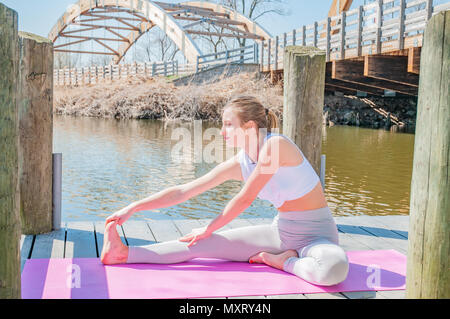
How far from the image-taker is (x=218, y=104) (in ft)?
54.0

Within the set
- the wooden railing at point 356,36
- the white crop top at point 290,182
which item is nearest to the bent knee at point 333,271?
the white crop top at point 290,182

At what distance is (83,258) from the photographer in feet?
8.83

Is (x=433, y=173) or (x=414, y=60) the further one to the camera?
(x=414, y=60)

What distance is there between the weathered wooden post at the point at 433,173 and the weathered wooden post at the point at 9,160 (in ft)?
4.30

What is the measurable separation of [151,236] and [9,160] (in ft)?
5.99

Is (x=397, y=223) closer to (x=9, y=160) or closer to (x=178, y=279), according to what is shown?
(x=178, y=279)

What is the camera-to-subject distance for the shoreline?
16.5m

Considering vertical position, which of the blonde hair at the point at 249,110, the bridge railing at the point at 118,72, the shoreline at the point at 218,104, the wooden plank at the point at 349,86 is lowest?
the blonde hair at the point at 249,110

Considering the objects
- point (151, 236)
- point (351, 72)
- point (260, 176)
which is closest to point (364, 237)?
point (260, 176)

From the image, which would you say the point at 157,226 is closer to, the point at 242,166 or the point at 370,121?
the point at 242,166

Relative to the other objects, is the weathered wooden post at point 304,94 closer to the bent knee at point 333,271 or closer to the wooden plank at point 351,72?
the bent knee at point 333,271

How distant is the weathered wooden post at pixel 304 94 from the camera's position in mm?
3322

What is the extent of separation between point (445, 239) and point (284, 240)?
1038mm

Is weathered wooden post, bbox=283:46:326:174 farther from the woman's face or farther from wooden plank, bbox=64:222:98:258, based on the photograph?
wooden plank, bbox=64:222:98:258
